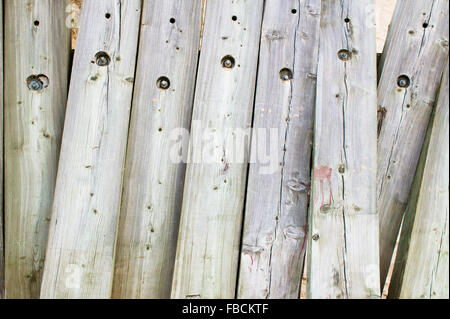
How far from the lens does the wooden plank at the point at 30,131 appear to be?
289 cm

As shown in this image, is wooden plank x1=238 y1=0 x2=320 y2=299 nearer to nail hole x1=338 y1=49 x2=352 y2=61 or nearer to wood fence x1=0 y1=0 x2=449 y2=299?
wood fence x1=0 y1=0 x2=449 y2=299

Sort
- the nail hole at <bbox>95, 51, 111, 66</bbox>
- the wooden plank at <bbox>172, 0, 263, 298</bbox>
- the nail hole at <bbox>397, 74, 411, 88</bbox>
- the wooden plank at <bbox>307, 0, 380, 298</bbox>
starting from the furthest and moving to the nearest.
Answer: the nail hole at <bbox>397, 74, 411, 88</bbox> → the nail hole at <bbox>95, 51, 111, 66</bbox> → the wooden plank at <bbox>172, 0, 263, 298</bbox> → the wooden plank at <bbox>307, 0, 380, 298</bbox>

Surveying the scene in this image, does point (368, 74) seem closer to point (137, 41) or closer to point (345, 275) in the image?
point (345, 275)

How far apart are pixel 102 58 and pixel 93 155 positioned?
0.53 metres

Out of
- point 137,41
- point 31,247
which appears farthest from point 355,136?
point 31,247

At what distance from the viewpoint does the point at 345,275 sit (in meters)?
2.61

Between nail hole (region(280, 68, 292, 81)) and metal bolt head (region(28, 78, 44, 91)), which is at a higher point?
nail hole (region(280, 68, 292, 81))

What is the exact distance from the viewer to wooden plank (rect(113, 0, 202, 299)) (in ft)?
Answer: 9.26

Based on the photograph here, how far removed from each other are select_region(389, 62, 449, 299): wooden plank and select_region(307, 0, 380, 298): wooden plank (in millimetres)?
213

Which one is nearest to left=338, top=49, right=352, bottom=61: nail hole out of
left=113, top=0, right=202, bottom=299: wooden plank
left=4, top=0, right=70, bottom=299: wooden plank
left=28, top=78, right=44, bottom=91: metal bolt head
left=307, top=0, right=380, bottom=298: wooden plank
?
left=307, top=0, right=380, bottom=298: wooden plank

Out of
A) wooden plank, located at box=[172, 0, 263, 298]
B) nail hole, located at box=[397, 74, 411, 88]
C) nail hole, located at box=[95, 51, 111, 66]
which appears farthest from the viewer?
nail hole, located at box=[397, 74, 411, 88]

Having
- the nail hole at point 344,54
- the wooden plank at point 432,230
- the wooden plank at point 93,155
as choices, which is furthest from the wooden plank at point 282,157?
the wooden plank at point 93,155

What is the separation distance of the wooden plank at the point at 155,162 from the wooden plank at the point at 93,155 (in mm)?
89

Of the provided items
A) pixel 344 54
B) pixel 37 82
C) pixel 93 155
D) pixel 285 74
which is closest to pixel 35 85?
pixel 37 82
